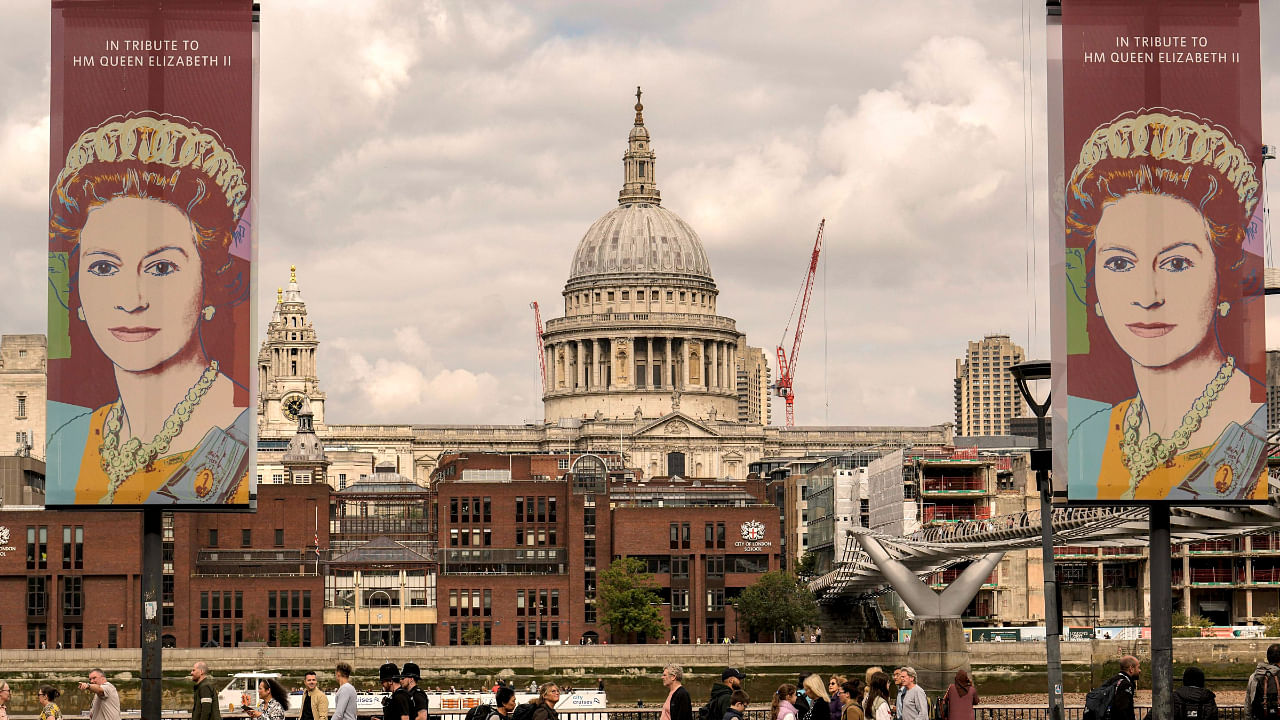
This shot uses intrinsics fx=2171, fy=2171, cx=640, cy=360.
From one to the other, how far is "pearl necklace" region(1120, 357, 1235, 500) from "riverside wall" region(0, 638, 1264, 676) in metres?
56.0

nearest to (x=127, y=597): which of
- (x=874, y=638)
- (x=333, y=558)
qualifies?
(x=333, y=558)

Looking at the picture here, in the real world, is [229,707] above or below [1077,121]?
below

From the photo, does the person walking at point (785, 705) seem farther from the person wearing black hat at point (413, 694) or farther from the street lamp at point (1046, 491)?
the street lamp at point (1046, 491)

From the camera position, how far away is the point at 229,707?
82062 mm

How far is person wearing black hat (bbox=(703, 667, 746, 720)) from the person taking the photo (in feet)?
96.6

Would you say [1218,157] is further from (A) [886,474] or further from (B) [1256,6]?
(A) [886,474]

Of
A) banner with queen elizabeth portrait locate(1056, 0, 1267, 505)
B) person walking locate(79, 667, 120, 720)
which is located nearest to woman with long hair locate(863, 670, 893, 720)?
banner with queen elizabeth portrait locate(1056, 0, 1267, 505)

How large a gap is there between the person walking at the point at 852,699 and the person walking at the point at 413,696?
6101 mm

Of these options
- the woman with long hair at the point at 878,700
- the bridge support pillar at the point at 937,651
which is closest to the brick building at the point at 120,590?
the bridge support pillar at the point at 937,651

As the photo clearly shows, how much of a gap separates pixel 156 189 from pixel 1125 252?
1635 centimetres

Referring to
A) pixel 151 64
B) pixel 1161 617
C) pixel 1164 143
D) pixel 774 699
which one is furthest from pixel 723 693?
pixel 151 64

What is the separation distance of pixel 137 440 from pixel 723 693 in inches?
501

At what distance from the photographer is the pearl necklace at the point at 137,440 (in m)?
37.4

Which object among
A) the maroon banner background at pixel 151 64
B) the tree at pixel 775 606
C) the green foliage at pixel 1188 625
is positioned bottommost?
the green foliage at pixel 1188 625
